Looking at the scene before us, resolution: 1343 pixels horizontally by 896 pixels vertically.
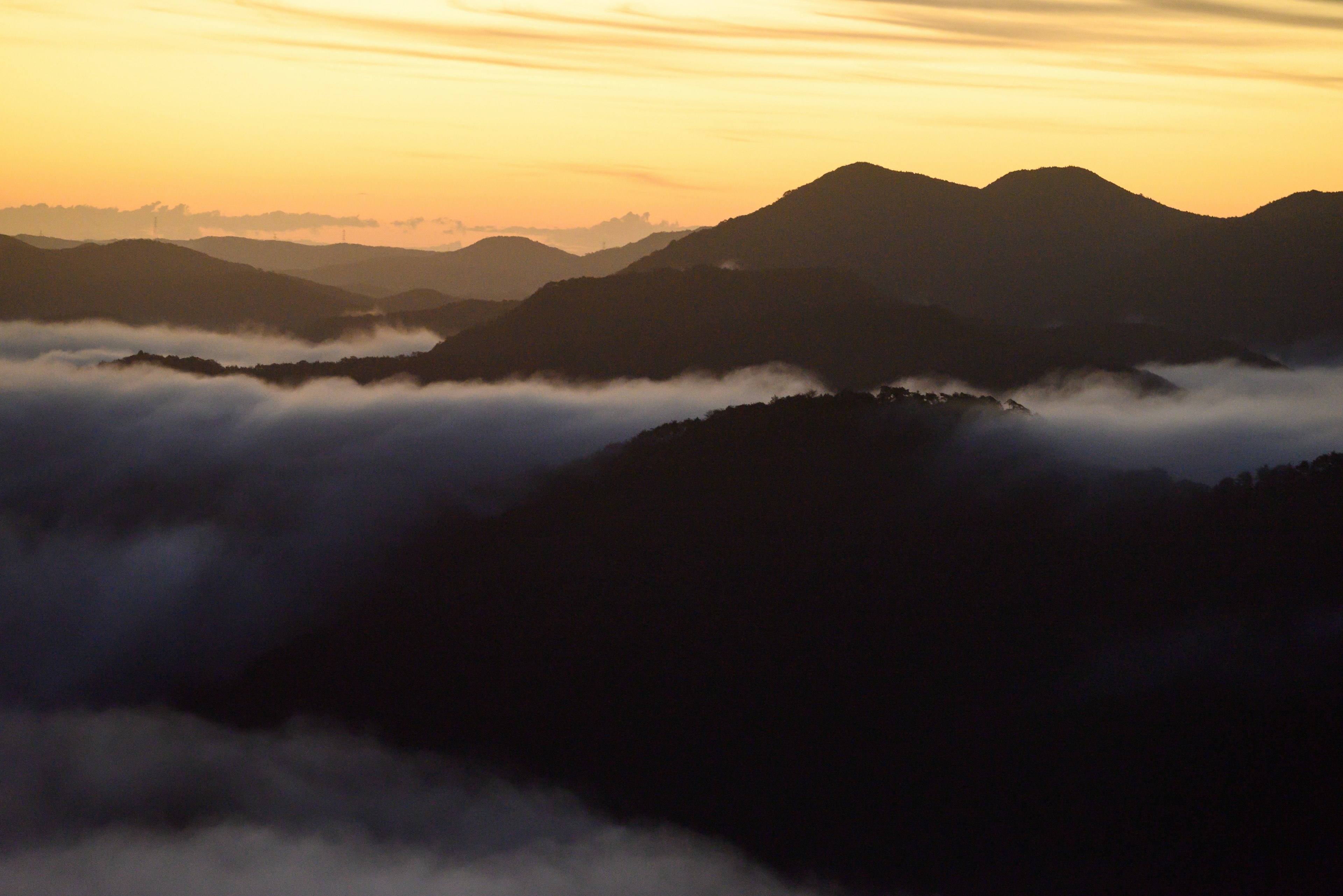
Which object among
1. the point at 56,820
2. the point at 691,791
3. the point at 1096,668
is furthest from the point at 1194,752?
the point at 56,820

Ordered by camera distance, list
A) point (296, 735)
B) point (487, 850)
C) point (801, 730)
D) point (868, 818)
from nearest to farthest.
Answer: point (868, 818), point (801, 730), point (487, 850), point (296, 735)

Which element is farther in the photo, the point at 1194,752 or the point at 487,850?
the point at 487,850

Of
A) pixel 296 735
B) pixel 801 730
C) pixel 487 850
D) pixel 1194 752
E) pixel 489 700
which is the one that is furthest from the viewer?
pixel 296 735

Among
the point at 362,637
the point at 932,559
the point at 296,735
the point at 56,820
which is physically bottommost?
the point at 56,820

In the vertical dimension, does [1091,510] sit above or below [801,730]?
above

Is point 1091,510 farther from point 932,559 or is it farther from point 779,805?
point 779,805

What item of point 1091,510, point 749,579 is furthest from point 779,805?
point 1091,510
